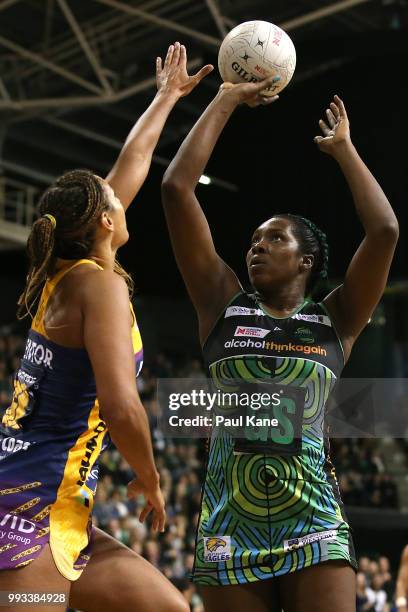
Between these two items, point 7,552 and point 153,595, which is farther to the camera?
point 153,595

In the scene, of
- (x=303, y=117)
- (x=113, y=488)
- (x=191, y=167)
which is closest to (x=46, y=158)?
(x=303, y=117)

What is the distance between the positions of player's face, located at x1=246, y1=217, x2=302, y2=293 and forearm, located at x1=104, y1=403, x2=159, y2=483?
1.02 metres

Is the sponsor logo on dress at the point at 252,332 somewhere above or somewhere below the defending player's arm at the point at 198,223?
below

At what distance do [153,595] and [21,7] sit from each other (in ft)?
43.6

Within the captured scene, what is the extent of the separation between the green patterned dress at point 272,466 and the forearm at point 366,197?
436 millimetres

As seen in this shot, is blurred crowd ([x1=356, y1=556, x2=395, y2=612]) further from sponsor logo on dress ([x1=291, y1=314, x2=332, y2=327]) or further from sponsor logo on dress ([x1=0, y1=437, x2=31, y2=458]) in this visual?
sponsor logo on dress ([x1=0, y1=437, x2=31, y2=458])

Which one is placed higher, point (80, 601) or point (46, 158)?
point (46, 158)

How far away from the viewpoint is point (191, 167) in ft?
11.8

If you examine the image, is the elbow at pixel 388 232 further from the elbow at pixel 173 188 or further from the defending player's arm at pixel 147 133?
the defending player's arm at pixel 147 133

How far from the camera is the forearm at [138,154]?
3.75m

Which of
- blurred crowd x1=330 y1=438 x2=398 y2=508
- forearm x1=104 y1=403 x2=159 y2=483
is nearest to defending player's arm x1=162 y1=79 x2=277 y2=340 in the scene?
forearm x1=104 y1=403 x2=159 y2=483

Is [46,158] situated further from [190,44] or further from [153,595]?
[153,595]

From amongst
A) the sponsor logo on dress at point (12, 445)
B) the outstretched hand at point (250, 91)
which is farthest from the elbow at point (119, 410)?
the outstretched hand at point (250, 91)

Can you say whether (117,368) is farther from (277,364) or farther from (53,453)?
(277,364)
